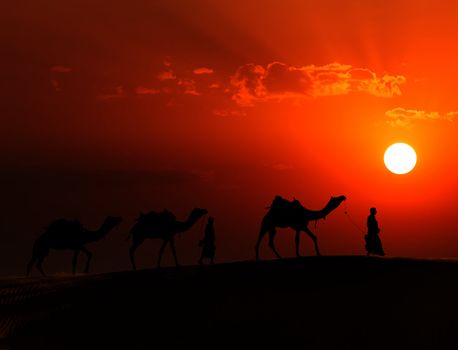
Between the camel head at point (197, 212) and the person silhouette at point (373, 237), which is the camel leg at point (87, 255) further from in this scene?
the person silhouette at point (373, 237)

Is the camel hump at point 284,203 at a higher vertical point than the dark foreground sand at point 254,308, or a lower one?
higher

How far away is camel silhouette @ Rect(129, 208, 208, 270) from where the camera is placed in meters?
32.8

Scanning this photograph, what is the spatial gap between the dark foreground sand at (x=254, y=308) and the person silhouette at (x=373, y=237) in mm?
3316

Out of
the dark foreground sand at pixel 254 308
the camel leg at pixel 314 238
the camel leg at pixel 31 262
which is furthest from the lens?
the camel leg at pixel 31 262

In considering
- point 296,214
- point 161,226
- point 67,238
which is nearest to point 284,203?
point 296,214

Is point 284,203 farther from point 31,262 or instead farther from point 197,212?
point 31,262

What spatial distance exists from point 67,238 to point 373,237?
1157cm

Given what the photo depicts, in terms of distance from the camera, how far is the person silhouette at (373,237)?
29625mm

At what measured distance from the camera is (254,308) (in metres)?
20.8

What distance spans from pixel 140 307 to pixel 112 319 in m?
1.02

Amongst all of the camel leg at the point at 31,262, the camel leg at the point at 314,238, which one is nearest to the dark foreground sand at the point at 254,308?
the camel leg at the point at 314,238

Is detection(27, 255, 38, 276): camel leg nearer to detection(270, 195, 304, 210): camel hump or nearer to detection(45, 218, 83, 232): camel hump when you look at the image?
detection(45, 218, 83, 232): camel hump

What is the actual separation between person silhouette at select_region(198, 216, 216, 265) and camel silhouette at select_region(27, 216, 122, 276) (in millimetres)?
4316

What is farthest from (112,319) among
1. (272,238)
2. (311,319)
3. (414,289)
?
(272,238)
